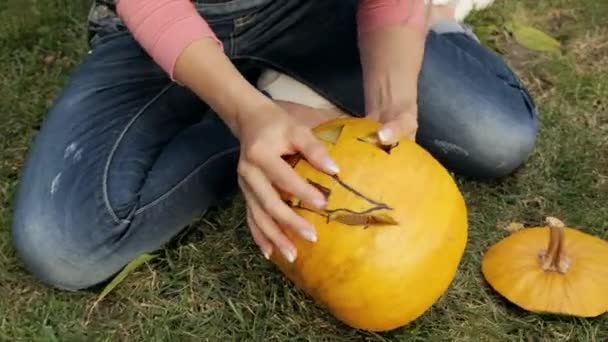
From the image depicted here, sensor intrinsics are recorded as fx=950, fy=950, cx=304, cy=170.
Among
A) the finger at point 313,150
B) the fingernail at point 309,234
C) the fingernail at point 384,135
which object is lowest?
the fingernail at point 309,234

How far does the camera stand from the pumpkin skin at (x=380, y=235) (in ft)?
4.09

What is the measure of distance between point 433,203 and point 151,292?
1.75 ft

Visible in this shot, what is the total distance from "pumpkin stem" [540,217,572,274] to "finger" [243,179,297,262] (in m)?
0.45

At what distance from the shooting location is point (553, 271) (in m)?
1.49

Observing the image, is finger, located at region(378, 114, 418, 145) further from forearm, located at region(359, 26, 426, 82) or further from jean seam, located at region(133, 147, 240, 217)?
jean seam, located at region(133, 147, 240, 217)

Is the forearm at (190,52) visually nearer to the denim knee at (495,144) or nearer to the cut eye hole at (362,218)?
the cut eye hole at (362,218)

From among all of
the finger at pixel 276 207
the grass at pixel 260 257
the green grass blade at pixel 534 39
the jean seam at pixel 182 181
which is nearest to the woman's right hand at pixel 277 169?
the finger at pixel 276 207

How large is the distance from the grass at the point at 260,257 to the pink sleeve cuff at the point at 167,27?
15.4 inches

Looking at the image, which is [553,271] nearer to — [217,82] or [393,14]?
[393,14]

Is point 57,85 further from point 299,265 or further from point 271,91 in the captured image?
point 299,265

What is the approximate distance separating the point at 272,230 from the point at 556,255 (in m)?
0.50

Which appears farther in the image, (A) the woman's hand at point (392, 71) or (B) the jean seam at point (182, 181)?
(B) the jean seam at point (182, 181)

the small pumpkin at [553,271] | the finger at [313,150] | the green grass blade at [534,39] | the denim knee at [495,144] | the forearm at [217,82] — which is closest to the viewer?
the finger at [313,150]

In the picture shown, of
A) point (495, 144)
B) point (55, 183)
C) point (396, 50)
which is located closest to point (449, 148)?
point (495, 144)
